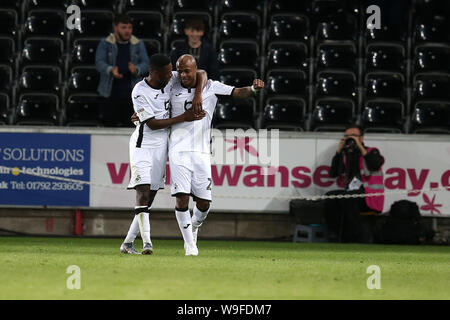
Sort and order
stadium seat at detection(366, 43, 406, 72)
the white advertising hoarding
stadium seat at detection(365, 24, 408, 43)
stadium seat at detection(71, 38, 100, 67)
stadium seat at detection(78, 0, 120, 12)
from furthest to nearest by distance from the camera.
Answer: stadium seat at detection(78, 0, 120, 12) → stadium seat at detection(365, 24, 408, 43) → stadium seat at detection(366, 43, 406, 72) → stadium seat at detection(71, 38, 100, 67) → the white advertising hoarding

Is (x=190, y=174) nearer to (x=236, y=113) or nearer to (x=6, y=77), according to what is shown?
(x=236, y=113)

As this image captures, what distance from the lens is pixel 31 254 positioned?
460 inches

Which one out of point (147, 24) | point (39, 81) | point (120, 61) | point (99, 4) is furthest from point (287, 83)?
point (39, 81)

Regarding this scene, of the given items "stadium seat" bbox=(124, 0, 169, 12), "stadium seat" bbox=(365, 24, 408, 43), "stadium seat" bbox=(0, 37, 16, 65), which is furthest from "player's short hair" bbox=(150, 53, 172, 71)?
"stadium seat" bbox=(365, 24, 408, 43)

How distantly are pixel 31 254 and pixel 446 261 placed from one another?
4.96 metres

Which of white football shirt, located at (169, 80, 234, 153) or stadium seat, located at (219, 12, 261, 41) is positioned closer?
white football shirt, located at (169, 80, 234, 153)

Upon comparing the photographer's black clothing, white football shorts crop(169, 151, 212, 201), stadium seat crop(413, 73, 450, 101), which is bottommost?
the photographer's black clothing

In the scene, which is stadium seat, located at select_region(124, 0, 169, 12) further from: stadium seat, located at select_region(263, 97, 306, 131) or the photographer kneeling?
the photographer kneeling

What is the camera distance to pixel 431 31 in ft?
60.7

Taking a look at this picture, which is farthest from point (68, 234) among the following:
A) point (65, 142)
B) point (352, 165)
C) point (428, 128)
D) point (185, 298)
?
point (185, 298)

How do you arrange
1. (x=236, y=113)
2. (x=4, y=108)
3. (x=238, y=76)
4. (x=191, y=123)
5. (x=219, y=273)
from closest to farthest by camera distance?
1. (x=219, y=273)
2. (x=191, y=123)
3. (x=236, y=113)
4. (x=4, y=108)
5. (x=238, y=76)

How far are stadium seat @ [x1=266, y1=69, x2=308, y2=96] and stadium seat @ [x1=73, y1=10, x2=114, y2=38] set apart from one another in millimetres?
3159

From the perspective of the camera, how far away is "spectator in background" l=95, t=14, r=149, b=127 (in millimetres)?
15734

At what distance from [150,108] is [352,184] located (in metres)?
5.21
